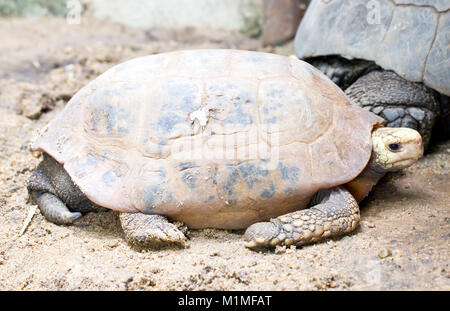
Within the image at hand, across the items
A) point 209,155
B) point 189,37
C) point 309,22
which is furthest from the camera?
point 189,37

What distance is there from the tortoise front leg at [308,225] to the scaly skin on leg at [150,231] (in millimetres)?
358

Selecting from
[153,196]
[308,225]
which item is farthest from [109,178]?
[308,225]

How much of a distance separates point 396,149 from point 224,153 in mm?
939

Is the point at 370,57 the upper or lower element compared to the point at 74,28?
upper

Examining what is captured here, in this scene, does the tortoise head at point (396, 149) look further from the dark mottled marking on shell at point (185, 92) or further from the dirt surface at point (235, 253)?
the dark mottled marking on shell at point (185, 92)

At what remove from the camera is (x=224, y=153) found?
91.4 inches

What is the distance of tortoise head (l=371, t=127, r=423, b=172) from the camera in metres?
2.49

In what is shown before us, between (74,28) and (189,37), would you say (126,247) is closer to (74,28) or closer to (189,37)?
(189,37)

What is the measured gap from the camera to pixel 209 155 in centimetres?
232

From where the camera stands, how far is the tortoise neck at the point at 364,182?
2568 mm

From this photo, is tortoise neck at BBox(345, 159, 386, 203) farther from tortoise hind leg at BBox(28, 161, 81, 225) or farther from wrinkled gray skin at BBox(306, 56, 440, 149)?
tortoise hind leg at BBox(28, 161, 81, 225)
